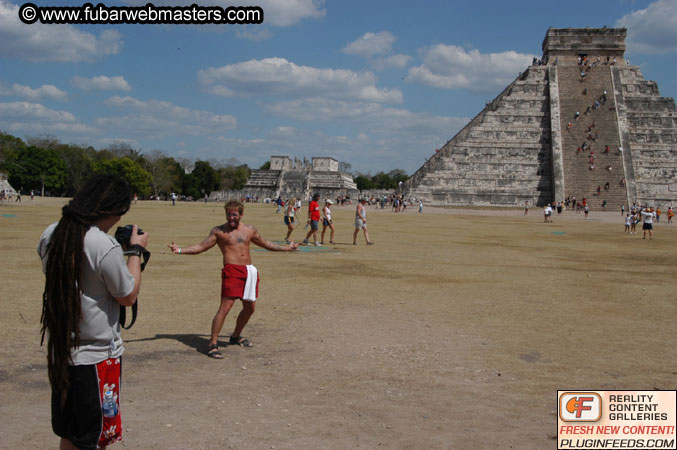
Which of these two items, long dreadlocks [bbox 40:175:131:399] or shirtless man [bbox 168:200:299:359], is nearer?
long dreadlocks [bbox 40:175:131:399]

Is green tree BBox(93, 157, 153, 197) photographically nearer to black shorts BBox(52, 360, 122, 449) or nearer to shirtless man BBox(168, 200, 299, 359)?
shirtless man BBox(168, 200, 299, 359)

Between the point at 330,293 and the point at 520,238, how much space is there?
14.0 metres

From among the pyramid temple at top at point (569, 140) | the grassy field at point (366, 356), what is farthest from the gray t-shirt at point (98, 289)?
the pyramid temple at top at point (569, 140)

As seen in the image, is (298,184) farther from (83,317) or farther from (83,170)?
(83,317)

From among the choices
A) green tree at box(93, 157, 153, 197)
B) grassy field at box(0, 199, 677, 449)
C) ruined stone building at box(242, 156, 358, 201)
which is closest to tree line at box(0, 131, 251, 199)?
green tree at box(93, 157, 153, 197)

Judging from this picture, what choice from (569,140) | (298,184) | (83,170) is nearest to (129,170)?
(83,170)

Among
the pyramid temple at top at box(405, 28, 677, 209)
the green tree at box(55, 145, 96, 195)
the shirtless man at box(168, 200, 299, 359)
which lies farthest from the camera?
the green tree at box(55, 145, 96, 195)

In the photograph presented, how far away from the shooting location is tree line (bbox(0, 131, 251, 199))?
78188 millimetres

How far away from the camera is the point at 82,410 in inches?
119

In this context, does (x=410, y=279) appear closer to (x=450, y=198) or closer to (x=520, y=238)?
(x=520, y=238)

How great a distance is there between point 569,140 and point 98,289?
174ft

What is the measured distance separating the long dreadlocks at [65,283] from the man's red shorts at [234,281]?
321 cm

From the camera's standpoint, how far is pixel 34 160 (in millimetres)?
78188

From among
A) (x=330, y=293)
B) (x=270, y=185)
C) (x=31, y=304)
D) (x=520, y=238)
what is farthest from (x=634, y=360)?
(x=270, y=185)
